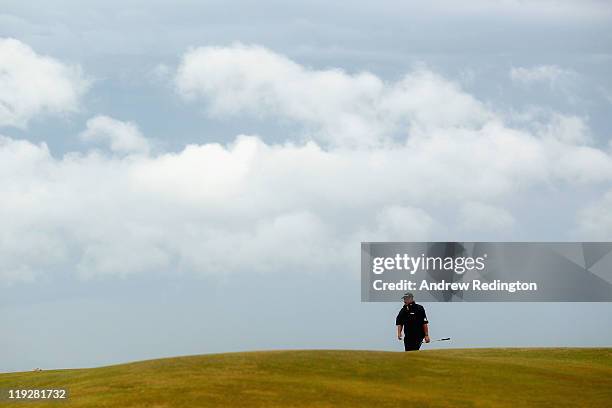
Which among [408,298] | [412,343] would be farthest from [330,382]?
[412,343]

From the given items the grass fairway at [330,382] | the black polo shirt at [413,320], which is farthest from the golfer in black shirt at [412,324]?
the grass fairway at [330,382]

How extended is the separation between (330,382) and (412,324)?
9762 millimetres

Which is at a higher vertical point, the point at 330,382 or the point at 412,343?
the point at 412,343

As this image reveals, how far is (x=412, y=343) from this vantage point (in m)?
33.2

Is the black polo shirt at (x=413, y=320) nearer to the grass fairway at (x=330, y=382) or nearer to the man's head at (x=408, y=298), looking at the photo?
the man's head at (x=408, y=298)

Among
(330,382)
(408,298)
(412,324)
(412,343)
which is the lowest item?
(330,382)

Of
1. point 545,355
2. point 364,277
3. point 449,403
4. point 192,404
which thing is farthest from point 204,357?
point 364,277

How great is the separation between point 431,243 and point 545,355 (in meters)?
19.3

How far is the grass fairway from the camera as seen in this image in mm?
22266

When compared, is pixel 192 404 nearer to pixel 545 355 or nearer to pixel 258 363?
pixel 258 363

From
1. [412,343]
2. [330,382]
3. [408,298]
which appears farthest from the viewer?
[412,343]

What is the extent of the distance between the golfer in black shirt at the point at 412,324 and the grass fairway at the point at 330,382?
3.29 metres

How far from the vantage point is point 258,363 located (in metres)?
25.8

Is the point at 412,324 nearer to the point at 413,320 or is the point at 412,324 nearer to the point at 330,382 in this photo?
the point at 413,320
